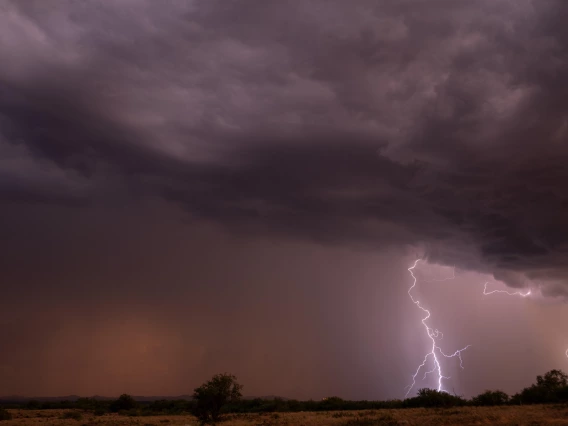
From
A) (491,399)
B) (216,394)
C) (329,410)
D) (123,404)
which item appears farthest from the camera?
(123,404)

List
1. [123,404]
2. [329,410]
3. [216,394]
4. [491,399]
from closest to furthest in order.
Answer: [216,394] < [491,399] < [329,410] < [123,404]

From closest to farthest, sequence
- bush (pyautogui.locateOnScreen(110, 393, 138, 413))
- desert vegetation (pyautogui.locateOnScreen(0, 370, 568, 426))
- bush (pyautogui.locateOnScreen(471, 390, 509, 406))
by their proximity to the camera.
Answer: desert vegetation (pyautogui.locateOnScreen(0, 370, 568, 426)) < bush (pyautogui.locateOnScreen(471, 390, 509, 406)) < bush (pyautogui.locateOnScreen(110, 393, 138, 413))

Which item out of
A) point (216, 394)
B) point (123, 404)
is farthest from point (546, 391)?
point (123, 404)

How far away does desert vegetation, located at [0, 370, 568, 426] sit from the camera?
38562mm

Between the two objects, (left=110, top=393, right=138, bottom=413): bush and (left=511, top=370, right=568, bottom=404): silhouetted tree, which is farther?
(left=110, top=393, right=138, bottom=413): bush

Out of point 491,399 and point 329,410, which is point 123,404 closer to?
point 329,410

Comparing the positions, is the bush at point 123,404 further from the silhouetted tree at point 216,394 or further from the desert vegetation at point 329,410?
the silhouetted tree at point 216,394

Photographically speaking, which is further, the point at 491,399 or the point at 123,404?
the point at 123,404

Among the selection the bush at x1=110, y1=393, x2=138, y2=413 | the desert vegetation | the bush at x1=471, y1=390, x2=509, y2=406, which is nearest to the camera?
the desert vegetation

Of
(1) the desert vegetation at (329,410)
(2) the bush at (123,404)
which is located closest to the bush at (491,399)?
(1) the desert vegetation at (329,410)

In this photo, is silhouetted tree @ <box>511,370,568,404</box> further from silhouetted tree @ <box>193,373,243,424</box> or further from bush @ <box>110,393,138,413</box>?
bush @ <box>110,393,138,413</box>

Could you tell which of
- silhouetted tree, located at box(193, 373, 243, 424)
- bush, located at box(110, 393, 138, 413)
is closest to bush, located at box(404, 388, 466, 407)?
silhouetted tree, located at box(193, 373, 243, 424)

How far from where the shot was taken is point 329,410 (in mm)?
70125

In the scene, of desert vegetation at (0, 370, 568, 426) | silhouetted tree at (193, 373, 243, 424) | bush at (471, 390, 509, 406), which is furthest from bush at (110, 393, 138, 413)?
bush at (471, 390, 509, 406)
